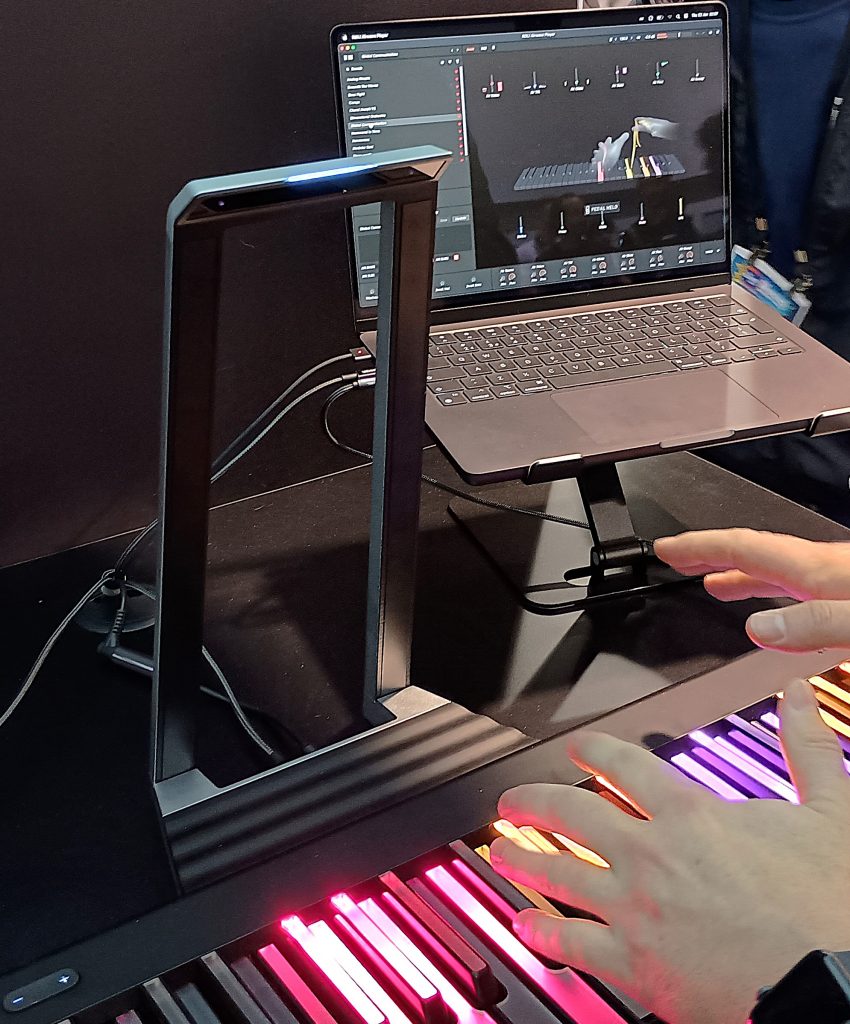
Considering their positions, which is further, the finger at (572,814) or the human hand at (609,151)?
the human hand at (609,151)

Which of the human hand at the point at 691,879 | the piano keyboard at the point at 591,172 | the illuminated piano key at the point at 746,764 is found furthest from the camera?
the piano keyboard at the point at 591,172

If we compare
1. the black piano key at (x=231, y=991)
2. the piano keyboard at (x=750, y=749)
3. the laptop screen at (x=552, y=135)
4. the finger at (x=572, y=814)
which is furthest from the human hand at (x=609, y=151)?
the black piano key at (x=231, y=991)

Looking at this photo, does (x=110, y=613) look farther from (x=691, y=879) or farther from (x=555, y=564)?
(x=691, y=879)

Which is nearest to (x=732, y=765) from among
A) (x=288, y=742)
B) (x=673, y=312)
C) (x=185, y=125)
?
(x=288, y=742)

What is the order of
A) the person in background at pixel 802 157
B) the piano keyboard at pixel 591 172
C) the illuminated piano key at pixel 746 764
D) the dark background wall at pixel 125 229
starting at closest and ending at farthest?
the illuminated piano key at pixel 746 764
the dark background wall at pixel 125 229
the piano keyboard at pixel 591 172
the person in background at pixel 802 157

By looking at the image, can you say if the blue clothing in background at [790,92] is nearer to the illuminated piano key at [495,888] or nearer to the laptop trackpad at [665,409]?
the laptop trackpad at [665,409]

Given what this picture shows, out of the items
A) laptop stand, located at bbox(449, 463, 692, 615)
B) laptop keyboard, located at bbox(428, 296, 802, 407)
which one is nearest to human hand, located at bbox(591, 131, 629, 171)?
laptop keyboard, located at bbox(428, 296, 802, 407)

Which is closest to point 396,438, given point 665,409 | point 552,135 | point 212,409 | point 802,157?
point 212,409

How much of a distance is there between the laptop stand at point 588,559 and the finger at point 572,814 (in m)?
0.37

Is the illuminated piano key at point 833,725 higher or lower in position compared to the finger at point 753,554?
lower

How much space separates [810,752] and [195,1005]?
0.29m

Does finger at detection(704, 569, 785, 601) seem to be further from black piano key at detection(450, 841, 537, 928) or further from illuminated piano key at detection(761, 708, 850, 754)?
black piano key at detection(450, 841, 537, 928)

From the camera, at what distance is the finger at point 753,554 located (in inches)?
24.3

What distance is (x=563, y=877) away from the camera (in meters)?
0.45
